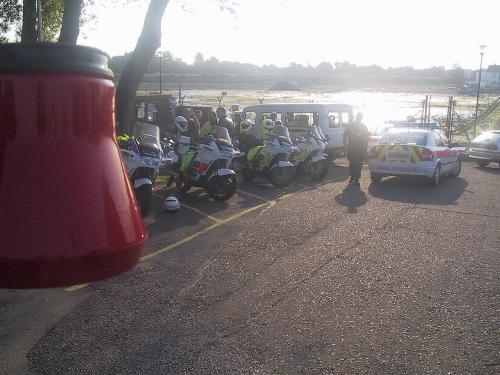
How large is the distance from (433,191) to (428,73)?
270ft

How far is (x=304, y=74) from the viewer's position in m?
79.9

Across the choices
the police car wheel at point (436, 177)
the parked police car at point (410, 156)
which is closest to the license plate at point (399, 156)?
the parked police car at point (410, 156)

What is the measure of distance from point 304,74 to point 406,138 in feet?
224

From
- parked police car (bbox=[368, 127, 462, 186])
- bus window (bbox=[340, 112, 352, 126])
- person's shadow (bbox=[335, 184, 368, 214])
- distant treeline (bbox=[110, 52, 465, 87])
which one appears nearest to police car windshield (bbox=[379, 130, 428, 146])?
parked police car (bbox=[368, 127, 462, 186])

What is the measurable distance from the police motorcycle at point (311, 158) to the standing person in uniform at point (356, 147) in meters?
0.79

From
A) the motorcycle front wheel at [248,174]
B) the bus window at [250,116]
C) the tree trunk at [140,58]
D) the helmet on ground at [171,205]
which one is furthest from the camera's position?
the bus window at [250,116]

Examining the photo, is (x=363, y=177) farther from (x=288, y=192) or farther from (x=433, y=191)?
(x=288, y=192)

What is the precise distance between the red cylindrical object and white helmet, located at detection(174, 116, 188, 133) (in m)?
9.86

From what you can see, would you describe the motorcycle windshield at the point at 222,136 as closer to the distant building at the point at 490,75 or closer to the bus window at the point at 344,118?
the bus window at the point at 344,118

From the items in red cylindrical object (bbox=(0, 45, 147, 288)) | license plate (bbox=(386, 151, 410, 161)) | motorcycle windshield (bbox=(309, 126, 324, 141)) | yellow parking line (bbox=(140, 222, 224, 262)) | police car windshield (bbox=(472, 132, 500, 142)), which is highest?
red cylindrical object (bbox=(0, 45, 147, 288))

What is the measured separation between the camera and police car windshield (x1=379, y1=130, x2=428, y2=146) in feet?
44.2

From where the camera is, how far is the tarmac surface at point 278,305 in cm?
418

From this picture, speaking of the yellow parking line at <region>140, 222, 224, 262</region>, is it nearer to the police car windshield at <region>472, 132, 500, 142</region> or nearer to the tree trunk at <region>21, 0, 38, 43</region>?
the tree trunk at <region>21, 0, 38, 43</region>

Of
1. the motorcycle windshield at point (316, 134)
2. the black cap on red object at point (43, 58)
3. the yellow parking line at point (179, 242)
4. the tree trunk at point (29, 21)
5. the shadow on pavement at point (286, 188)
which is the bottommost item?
the shadow on pavement at point (286, 188)
